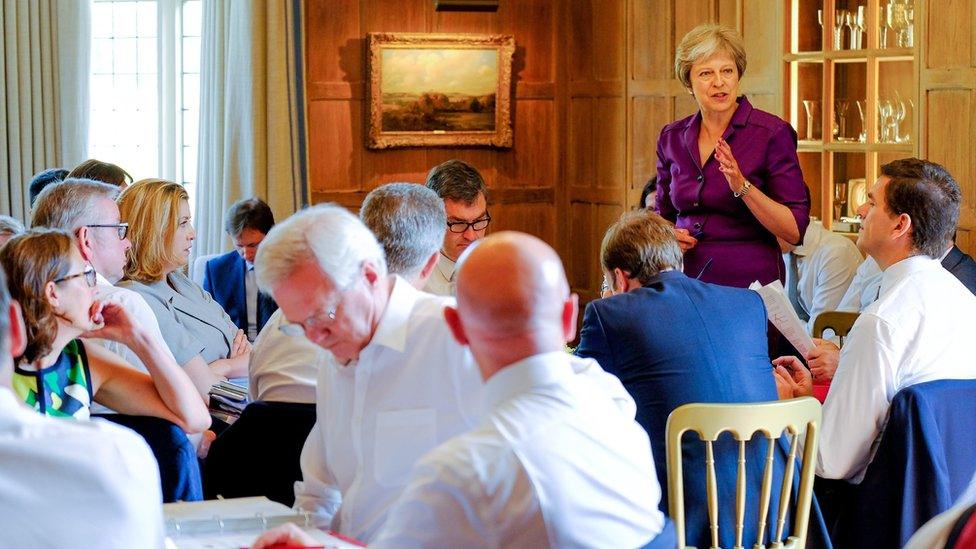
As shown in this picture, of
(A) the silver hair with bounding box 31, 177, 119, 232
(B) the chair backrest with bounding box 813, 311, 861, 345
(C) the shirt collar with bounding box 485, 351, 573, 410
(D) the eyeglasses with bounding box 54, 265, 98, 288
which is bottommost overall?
(B) the chair backrest with bounding box 813, 311, 861, 345

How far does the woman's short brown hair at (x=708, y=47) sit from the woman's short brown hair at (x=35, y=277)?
2.61 m

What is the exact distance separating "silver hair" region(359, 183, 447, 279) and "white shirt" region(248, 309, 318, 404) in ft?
1.01

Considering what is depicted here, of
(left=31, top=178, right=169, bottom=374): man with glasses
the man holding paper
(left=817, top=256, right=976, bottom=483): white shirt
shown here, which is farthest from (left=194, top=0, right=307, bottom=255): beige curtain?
(left=817, top=256, right=976, bottom=483): white shirt

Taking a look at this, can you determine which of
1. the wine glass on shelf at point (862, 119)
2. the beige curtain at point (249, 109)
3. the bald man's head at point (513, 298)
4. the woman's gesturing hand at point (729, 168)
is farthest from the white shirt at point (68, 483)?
the beige curtain at point (249, 109)

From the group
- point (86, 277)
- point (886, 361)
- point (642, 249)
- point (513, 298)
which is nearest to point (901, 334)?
point (886, 361)

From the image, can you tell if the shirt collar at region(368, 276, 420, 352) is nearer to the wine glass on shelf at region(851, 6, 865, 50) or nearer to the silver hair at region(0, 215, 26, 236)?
the silver hair at region(0, 215, 26, 236)

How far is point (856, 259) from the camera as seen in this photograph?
237 inches

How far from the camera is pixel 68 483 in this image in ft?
5.21

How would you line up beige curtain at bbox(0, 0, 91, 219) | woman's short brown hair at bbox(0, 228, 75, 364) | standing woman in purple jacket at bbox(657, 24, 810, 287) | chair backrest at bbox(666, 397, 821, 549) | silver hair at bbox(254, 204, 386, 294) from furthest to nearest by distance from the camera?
beige curtain at bbox(0, 0, 91, 219) → standing woman in purple jacket at bbox(657, 24, 810, 287) → chair backrest at bbox(666, 397, 821, 549) → woman's short brown hair at bbox(0, 228, 75, 364) → silver hair at bbox(254, 204, 386, 294)

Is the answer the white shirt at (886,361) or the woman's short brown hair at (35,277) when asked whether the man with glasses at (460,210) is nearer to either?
the white shirt at (886,361)

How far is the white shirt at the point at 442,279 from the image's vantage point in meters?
4.38

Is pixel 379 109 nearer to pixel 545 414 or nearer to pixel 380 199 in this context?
pixel 380 199

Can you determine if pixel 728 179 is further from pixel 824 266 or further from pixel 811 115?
pixel 811 115

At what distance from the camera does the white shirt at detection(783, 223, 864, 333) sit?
5965 millimetres
